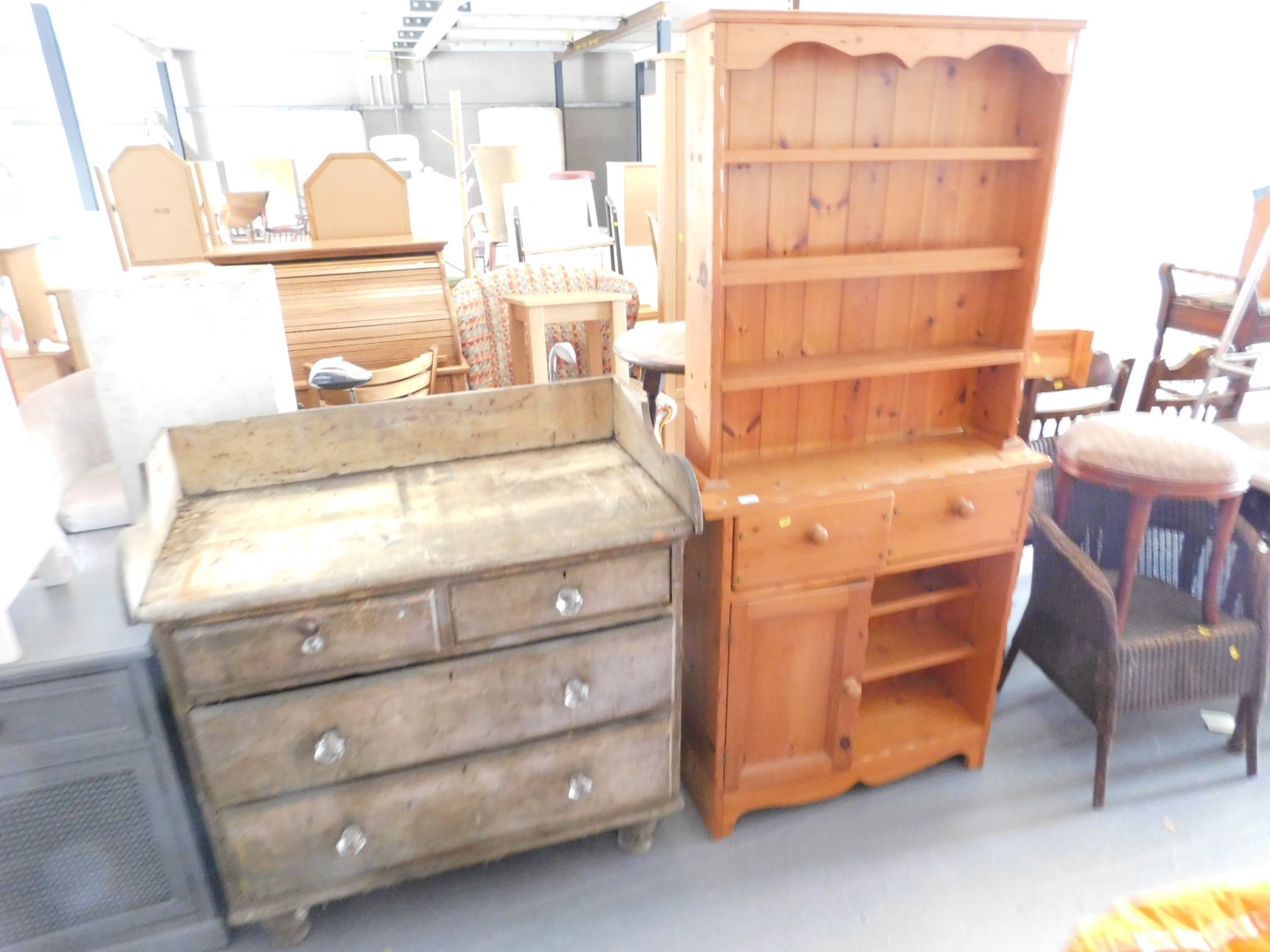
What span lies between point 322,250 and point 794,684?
2.75 metres

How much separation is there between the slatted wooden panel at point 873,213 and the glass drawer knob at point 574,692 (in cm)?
62

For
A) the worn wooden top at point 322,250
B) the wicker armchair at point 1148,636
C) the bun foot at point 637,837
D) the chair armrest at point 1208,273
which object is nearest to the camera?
the bun foot at point 637,837

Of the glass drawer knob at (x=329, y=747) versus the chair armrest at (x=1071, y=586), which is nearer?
the glass drawer knob at (x=329, y=747)

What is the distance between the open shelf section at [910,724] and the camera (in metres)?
2.13

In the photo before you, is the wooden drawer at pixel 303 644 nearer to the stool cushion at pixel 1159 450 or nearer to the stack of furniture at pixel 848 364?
the stack of furniture at pixel 848 364

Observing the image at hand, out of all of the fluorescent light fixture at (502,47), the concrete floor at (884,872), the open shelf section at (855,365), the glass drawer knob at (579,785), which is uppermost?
the fluorescent light fixture at (502,47)

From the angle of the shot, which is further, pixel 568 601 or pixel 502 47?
pixel 502 47

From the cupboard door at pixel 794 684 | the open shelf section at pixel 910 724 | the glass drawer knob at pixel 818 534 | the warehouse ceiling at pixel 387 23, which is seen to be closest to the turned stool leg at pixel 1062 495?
the open shelf section at pixel 910 724

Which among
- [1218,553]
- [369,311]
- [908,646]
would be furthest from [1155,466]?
[369,311]

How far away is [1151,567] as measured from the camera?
2467 mm

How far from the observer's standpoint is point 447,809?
1.69 metres

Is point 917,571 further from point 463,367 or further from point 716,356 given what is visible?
point 463,367

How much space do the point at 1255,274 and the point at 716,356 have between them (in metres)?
2.90

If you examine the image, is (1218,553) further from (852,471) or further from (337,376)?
(337,376)
